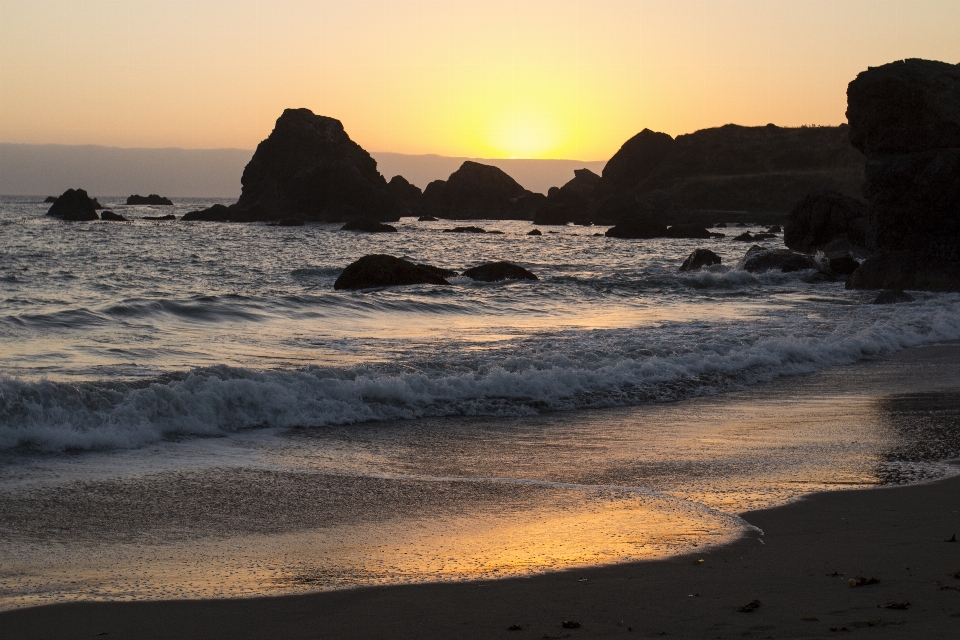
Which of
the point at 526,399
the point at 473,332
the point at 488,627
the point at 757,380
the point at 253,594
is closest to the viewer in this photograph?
the point at 488,627

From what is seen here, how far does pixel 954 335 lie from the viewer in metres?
15.7

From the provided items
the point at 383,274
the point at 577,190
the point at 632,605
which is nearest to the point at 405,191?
the point at 577,190

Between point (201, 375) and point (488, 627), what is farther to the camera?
point (201, 375)

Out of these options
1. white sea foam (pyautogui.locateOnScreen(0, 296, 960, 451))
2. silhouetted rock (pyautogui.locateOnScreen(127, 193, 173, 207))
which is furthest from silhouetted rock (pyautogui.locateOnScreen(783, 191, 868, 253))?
silhouetted rock (pyautogui.locateOnScreen(127, 193, 173, 207))

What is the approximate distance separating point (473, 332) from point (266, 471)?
8.82 m

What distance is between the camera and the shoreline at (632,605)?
3.66 meters

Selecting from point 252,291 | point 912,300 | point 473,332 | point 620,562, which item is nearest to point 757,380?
point 473,332

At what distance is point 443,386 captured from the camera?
9578 millimetres

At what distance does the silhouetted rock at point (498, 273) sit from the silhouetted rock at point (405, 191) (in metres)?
95.8

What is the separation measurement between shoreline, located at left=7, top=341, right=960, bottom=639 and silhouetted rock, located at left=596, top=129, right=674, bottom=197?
12320 cm

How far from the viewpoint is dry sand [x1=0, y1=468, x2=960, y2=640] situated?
3658 mm

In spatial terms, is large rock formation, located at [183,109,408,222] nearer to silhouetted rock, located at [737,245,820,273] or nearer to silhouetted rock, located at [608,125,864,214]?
silhouetted rock, located at [608,125,864,214]

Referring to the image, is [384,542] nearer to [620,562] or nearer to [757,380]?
[620,562]

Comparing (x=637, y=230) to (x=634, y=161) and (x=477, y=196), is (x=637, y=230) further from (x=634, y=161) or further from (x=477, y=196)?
(x=634, y=161)
